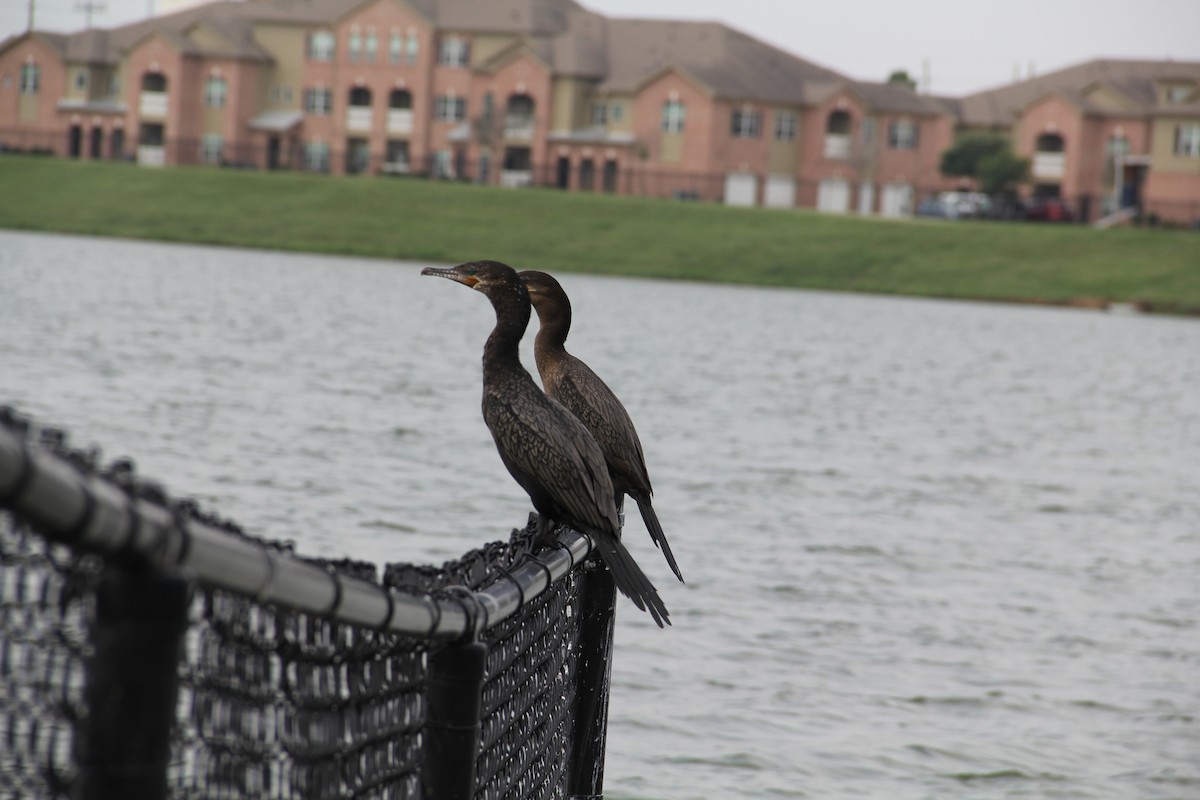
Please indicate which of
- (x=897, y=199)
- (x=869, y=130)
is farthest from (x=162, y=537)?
(x=897, y=199)

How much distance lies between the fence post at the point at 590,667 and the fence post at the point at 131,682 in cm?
266

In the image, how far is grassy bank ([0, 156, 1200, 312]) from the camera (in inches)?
2159

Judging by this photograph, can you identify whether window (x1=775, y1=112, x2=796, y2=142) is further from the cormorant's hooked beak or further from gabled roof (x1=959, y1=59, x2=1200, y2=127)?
the cormorant's hooked beak

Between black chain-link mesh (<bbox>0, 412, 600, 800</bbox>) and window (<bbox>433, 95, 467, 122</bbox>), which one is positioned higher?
window (<bbox>433, 95, 467, 122</bbox>)

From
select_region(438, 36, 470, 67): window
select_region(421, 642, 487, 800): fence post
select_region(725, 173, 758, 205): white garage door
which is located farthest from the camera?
select_region(438, 36, 470, 67): window

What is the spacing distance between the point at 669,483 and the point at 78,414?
20.4ft

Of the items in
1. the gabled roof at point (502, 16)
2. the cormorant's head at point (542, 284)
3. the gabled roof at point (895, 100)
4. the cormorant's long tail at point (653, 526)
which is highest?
the gabled roof at point (502, 16)

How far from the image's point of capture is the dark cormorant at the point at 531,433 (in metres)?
4.16

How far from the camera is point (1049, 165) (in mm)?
81625

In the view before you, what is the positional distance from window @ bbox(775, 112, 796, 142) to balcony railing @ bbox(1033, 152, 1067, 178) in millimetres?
12318

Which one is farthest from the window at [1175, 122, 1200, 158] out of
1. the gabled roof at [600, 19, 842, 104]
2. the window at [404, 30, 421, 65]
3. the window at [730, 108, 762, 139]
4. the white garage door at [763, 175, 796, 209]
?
the window at [404, 30, 421, 65]

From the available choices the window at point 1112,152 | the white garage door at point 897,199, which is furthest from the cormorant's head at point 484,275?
the window at point 1112,152

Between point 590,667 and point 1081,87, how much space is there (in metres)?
85.6

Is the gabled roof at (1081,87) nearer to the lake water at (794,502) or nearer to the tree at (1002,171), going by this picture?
the tree at (1002,171)
